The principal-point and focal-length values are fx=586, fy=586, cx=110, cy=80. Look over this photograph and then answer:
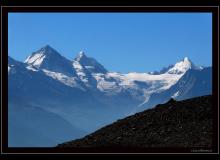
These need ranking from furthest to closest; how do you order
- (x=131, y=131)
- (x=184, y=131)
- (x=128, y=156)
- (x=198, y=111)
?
(x=198, y=111), (x=131, y=131), (x=184, y=131), (x=128, y=156)

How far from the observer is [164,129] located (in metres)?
30.0

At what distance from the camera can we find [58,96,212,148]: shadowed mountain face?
2490 cm

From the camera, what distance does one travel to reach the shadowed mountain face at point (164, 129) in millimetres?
24895

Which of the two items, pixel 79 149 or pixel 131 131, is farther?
pixel 131 131

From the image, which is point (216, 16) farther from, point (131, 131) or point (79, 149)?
point (131, 131)

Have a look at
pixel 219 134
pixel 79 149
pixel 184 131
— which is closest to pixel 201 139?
pixel 184 131

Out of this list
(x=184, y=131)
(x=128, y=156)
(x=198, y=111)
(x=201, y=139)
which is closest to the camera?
(x=128, y=156)

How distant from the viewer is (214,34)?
51.6 feet

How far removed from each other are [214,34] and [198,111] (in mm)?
19206

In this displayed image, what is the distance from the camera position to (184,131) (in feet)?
89.2
